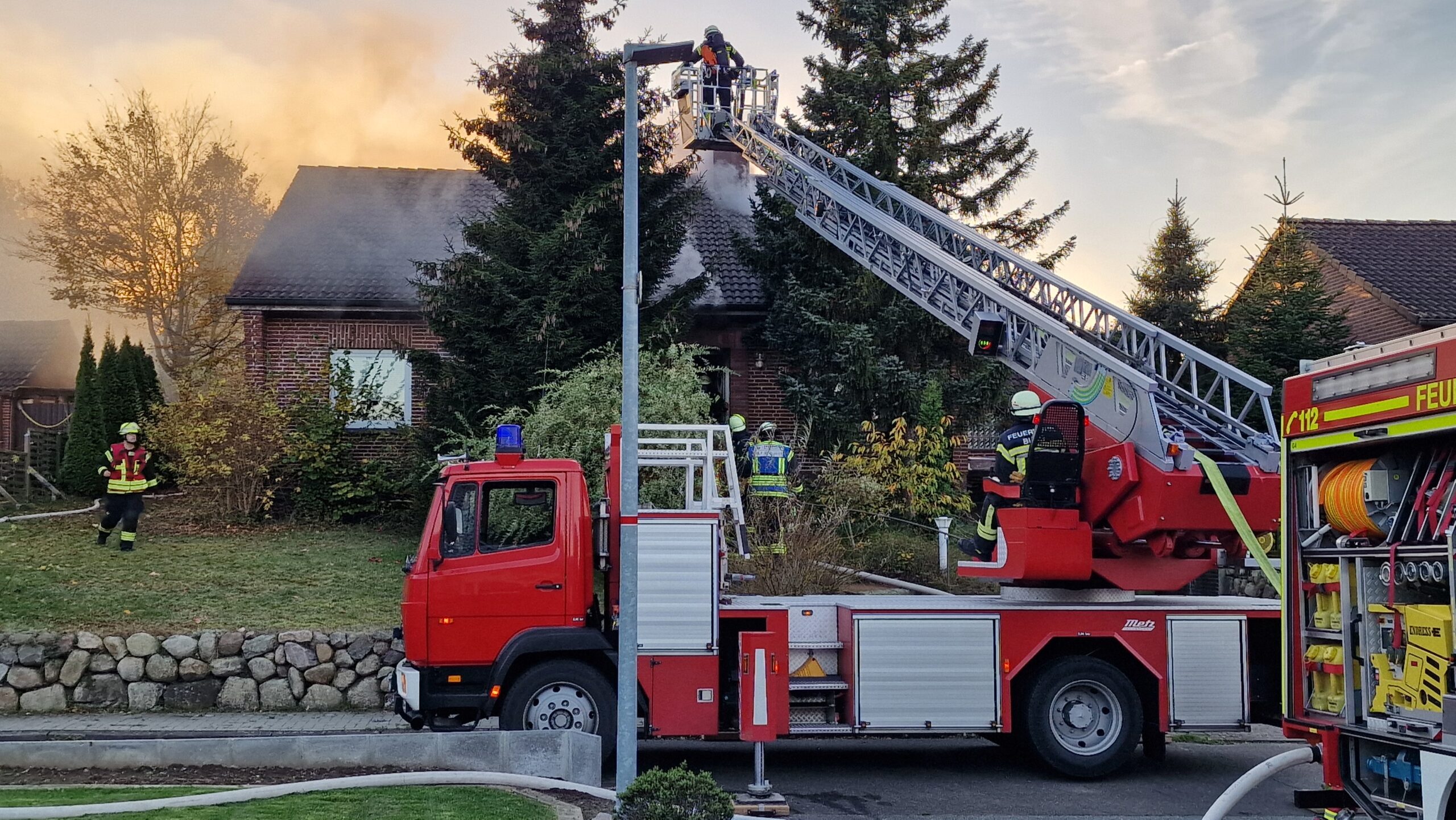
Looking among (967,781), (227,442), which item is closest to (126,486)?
(227,442)

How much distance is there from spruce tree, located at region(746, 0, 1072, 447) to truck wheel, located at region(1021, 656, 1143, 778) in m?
8.99

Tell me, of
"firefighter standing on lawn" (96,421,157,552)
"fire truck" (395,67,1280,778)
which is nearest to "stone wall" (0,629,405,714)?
"fire truck" (395,67,1280,778)

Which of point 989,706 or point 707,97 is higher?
point 707,97

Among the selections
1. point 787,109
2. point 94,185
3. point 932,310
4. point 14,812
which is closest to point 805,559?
point 932,310

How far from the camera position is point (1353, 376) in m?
6.17

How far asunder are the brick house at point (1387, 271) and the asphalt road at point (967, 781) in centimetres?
1421

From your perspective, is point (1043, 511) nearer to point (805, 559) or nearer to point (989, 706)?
point (989, 706)

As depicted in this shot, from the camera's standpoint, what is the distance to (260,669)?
11180mm

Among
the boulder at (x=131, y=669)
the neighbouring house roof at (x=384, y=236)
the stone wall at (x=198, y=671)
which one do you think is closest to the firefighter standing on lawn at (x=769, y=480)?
the stone wall at (x=198, y=671)

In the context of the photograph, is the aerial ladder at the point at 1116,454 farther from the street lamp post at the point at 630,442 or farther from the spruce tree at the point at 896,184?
the spruce tree at the point at 896,184

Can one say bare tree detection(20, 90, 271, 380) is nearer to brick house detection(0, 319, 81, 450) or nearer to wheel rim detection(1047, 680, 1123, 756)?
brick house detection(0, 319, 81, 450)

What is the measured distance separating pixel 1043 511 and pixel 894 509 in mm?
7802

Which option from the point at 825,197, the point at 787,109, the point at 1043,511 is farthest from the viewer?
the point at 787,109

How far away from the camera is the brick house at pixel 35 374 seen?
3027cm
